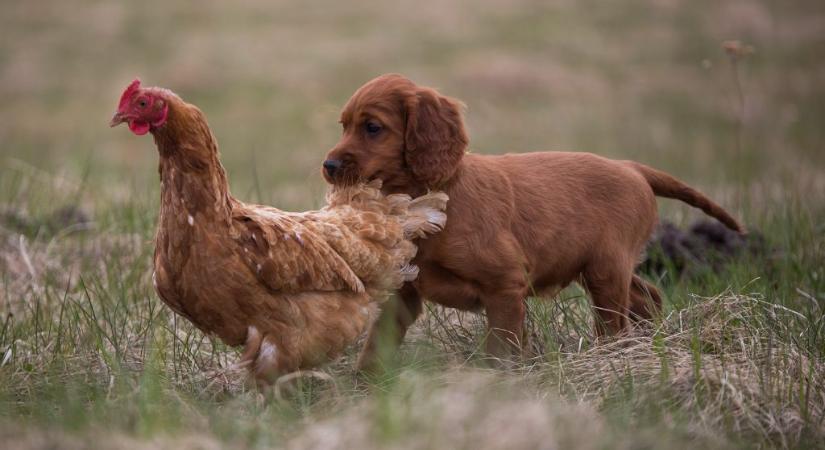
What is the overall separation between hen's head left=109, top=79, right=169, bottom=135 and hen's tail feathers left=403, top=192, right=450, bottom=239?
1207 millimetres

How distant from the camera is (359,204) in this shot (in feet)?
15.4

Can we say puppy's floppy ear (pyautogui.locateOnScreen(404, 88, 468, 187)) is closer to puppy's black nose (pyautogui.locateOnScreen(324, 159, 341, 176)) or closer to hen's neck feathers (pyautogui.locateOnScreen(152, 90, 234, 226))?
puppy's black nose (pyautogui.locateOnScreen(324, 159, 341, 176))

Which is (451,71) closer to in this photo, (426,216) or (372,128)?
(372,128)

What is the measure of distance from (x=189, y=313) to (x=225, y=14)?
20.5m

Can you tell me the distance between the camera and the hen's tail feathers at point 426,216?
15.0 feet

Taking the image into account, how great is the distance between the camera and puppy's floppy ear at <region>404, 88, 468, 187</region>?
462 centimetres

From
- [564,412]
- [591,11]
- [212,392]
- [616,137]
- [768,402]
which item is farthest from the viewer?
[591,11]

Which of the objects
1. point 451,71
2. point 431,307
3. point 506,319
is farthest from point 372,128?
point 451,71

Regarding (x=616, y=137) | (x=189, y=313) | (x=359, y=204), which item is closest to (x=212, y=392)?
(x=189, y=313)

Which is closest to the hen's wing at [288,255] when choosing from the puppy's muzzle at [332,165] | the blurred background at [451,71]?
the puppy's muzzle at [332,165]

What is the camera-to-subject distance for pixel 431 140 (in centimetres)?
463

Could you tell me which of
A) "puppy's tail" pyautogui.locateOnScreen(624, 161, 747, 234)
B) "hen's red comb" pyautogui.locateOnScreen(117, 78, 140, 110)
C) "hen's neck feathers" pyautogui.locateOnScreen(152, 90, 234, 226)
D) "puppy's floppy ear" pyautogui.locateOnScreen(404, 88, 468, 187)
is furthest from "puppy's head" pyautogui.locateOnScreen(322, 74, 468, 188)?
"puppy's tail" pyautogui.locateOnScreen(624, 161, 747, 234)

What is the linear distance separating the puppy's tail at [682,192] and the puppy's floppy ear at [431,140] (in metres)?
1.15

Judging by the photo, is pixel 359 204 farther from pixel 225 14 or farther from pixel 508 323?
pixel 225 14
